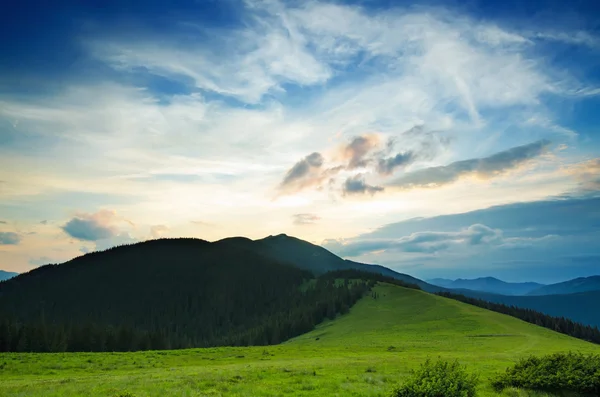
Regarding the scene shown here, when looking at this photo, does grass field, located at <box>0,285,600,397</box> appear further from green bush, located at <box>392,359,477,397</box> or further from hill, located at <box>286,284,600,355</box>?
green bush, located at <box>392,359,477,397</box>

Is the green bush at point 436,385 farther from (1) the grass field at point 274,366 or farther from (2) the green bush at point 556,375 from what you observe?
(2) the green bush at point 556,375

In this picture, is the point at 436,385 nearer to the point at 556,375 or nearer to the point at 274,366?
the point at 556,375

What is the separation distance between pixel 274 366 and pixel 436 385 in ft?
74.4

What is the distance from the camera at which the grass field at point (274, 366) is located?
23.0m

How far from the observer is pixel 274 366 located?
37.4 meters

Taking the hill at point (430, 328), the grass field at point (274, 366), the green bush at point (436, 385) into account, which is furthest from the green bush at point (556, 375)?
the hill at point (430, 328)

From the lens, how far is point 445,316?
125 meters

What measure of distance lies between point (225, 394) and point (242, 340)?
553 ft

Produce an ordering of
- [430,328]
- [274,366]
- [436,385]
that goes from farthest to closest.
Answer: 1. [430,328]
2. [274,366]
3. [436,385]

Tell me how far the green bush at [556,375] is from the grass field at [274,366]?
1692 millimetres

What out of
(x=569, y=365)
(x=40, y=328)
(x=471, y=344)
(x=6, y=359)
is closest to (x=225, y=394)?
(x=569, y=365)

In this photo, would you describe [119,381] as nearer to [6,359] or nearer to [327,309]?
[6,359]

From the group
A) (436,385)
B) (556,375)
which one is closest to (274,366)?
(436,385)

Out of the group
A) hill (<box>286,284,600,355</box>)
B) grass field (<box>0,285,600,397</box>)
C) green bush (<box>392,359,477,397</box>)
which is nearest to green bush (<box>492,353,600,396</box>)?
grass field (<box>0,285,600,397</box>)
